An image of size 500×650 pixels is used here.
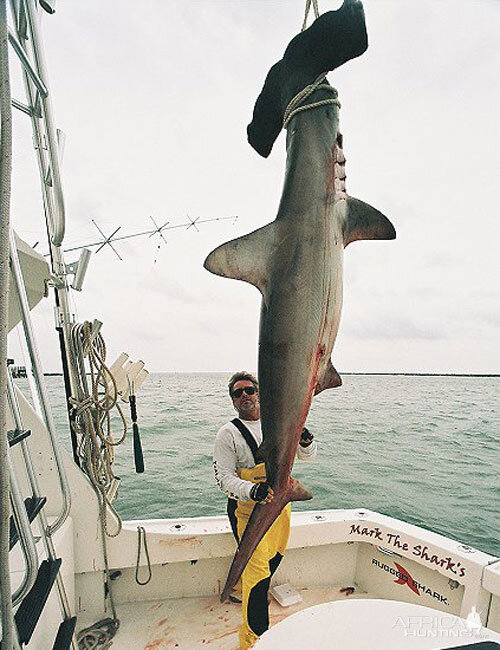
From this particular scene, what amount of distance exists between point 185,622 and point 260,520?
6.39 ft

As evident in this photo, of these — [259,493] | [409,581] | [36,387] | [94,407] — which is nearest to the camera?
[36,387]

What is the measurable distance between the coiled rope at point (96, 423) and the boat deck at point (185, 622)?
147 millimetres

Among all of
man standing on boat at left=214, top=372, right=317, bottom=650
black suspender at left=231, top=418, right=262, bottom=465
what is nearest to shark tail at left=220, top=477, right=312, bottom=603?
man standing on boat at left=214, top=372, right=317, bottom=650

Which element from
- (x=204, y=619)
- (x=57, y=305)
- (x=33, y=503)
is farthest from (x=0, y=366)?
(x=204, y=619)

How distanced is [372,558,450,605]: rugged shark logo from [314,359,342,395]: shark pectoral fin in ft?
9.29

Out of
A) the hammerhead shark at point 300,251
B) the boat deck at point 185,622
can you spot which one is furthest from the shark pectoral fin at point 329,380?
the boat deck at point 185,622

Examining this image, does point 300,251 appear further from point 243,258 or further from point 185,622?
point 185,622

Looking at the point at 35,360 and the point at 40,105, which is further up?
the point at 40,105

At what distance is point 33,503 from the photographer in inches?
67.5

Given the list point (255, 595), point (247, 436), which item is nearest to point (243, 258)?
point (247, 436)

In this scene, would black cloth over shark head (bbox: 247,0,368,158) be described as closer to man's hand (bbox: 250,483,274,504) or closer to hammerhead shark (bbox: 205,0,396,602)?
hammerhead shark (bbox: 205,0,396,602)

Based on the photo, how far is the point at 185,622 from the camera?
326 centimetres

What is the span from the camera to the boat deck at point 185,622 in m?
3.03

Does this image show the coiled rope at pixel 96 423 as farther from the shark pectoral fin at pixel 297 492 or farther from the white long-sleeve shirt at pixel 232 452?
the shark pectoral fin at pixel 297 492
